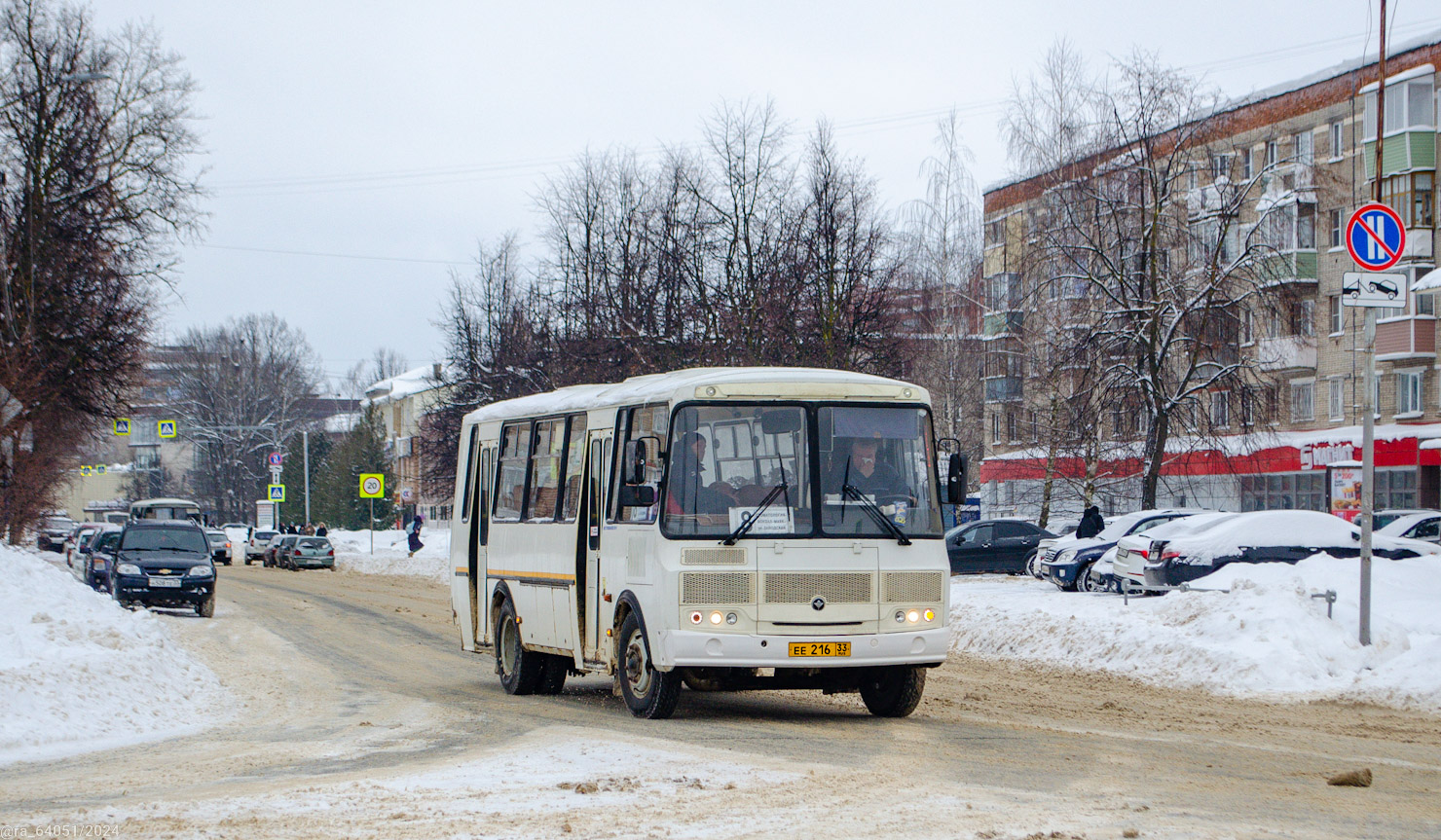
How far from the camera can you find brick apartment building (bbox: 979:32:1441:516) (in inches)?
1970

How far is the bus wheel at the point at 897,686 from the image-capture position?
13398 millimetres

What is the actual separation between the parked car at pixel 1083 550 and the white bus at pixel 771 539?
702 inches

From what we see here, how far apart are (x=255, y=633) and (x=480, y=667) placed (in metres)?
7.51

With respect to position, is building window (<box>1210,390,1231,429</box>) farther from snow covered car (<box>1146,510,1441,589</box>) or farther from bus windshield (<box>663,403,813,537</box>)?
bus windshield (<box>663,403,813,537</box>)

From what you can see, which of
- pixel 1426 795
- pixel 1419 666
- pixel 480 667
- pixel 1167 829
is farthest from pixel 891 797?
pixel 480 667

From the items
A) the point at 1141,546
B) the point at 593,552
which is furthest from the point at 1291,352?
the point at 593,552

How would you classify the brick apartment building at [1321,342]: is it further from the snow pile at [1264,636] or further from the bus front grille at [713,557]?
the bus front grille at [713,557]

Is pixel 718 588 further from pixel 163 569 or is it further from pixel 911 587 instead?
pixel 163 569

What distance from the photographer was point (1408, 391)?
2093 inches

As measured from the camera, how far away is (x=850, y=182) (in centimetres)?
4672

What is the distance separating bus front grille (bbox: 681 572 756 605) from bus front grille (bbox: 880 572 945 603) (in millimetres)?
1124

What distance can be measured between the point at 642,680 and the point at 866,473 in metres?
2.58

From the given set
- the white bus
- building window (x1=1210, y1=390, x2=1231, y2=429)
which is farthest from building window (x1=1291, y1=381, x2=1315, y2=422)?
the white bus

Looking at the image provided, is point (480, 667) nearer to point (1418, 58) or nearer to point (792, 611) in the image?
point (792, 611)
